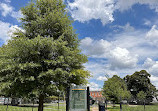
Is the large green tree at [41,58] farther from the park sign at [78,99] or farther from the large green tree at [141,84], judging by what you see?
the large green tree at [141,84]

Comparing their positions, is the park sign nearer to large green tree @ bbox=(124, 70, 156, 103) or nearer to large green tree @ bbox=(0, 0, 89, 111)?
large green tree @ bbox=(0, 0, 89, 111)

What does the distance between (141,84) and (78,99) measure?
52962 millimetres

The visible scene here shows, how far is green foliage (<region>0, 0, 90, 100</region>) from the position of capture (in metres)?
8.88

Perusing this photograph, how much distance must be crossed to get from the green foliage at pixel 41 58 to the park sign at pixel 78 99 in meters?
1.10

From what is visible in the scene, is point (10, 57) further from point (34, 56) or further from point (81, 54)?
point (81, 54)

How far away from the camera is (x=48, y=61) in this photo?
29.8 ft

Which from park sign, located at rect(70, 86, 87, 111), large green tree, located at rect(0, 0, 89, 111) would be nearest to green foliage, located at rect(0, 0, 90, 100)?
large green tree, located at rect(0, 0, 89, 111)

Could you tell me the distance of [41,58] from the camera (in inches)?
379

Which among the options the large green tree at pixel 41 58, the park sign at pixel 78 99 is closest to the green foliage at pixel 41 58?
the large green tree at pixel 41 58

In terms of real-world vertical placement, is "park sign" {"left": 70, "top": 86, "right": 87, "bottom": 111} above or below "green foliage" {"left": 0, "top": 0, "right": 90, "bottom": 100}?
below

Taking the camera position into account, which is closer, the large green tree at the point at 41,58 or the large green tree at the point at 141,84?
the large green tree at the point at 41,58

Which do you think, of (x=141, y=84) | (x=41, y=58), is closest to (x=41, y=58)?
(x=41, y=58)

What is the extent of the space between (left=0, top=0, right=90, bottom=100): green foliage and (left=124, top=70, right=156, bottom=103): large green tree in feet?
166

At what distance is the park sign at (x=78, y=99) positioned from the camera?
8.84m
